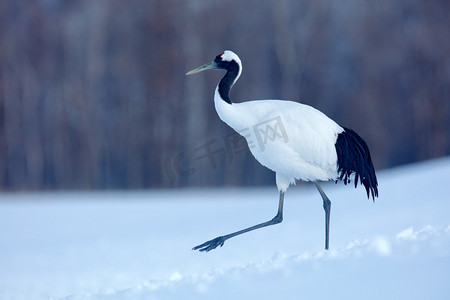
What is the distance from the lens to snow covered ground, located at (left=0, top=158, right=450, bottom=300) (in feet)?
9.20

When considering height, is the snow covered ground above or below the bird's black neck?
below

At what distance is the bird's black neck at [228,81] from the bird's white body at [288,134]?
0.06 m

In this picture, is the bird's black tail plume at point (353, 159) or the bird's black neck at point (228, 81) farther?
the bird's black neck at point (228, 81)

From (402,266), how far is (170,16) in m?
12.1

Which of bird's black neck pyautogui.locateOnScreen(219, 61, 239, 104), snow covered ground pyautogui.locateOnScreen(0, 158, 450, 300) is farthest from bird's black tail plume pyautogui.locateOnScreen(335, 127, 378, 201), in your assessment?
bird's black neck pyautogui.locateOnScreen(219, 61, 239, 104)

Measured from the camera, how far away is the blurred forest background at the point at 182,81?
45.6 ft

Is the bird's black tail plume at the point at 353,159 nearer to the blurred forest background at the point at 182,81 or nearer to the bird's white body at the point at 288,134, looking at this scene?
the bird's white body at the point at 288,134

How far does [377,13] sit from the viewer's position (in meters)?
14.3

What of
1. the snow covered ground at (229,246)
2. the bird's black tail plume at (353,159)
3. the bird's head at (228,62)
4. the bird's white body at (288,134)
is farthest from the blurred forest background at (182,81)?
the bird's white body at (288,134)

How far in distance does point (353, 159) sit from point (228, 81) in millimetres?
1106

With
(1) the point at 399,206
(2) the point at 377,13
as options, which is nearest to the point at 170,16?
(2) the point at 377,13

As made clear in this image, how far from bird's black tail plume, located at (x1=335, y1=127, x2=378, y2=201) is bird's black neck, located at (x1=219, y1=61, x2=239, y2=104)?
0.89m

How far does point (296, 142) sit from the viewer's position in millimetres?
4195

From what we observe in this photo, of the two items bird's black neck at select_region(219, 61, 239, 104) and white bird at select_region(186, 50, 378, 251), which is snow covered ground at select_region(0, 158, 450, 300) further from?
bird's black neck at select_region(219, 61, 239, 104)
